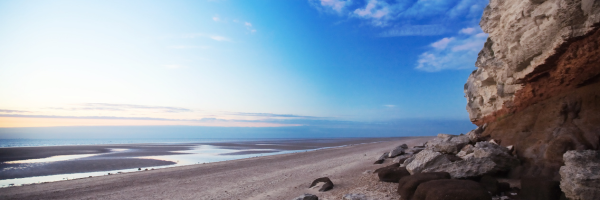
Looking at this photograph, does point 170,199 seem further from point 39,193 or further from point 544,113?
point 544,113

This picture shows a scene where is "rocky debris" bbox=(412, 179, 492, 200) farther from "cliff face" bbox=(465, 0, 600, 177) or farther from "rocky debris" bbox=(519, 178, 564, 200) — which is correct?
"cliff face" bbox=(465, 0, 600, 177)

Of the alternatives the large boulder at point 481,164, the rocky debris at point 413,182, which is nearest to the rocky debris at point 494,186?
the large boulder at point 481,164

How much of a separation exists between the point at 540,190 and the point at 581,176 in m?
0.98

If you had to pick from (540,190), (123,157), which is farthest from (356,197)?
(123,157)

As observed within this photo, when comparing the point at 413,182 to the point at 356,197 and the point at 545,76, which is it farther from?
the point at 545,76

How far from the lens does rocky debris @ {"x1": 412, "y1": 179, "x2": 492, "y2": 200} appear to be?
5.85m

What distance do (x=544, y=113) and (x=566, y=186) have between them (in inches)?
183

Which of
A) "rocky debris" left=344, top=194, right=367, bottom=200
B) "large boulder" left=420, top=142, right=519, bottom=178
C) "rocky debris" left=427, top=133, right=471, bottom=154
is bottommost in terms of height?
"rocky debris" left=344, top=194, right=367, bottom=200

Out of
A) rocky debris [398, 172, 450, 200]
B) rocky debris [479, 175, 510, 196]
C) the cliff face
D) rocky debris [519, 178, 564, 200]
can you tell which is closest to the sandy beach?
rocky debris [398, 172, 450, 200]

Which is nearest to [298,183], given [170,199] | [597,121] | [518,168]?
[170,199]

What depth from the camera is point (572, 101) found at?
8234mm

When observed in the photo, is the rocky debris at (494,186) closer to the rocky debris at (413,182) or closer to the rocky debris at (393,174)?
the rocky debris at (413,182)

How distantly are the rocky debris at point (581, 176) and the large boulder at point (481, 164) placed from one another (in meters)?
2.30

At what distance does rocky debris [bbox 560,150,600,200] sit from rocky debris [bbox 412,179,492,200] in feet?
4.78
